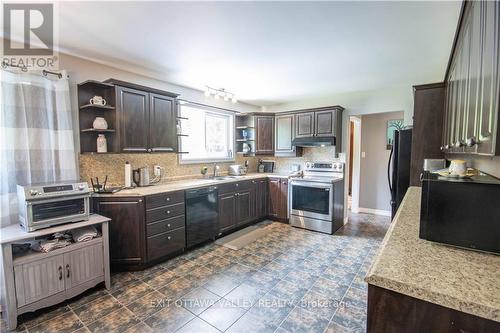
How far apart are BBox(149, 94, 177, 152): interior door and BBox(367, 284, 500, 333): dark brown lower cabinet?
2971mm

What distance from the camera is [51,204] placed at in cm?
209

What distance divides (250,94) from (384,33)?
252 centimetres

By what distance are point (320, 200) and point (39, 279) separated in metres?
3.66

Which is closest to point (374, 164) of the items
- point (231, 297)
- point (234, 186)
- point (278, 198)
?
point (278, 198)

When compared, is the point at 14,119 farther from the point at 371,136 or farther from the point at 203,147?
the point at 371,136

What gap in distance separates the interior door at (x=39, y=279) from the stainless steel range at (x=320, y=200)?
3367 mm

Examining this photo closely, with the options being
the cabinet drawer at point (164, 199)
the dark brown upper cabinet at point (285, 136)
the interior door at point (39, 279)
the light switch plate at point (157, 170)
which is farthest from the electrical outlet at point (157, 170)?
the dark brown upper cabinet at point (285, 136)

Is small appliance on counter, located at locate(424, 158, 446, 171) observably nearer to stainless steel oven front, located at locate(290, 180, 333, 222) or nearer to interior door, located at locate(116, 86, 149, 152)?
stainless steel oven front, located at locate(290, 180, 333, 222)

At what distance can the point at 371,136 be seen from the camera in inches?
199

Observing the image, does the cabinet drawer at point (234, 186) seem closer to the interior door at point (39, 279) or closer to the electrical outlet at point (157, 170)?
the electrical outlet at point (157, 170)

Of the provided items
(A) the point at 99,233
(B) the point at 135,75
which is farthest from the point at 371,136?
(A) the point at 99,233

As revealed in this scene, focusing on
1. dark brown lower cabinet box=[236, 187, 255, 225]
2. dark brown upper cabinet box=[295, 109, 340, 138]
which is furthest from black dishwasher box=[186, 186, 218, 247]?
dark brown upper cabinet box=[295, 109, 340, 138]

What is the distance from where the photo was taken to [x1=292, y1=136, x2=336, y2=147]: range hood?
4.19 metres

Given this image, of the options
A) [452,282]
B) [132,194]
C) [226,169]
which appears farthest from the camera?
[226,169]
